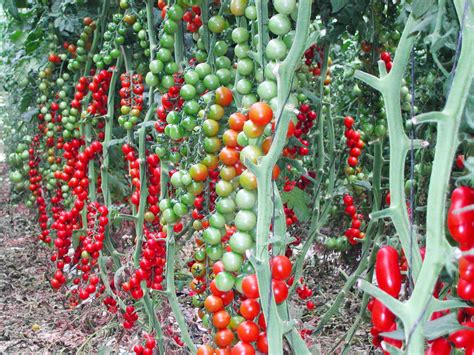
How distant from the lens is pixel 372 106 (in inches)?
72.9

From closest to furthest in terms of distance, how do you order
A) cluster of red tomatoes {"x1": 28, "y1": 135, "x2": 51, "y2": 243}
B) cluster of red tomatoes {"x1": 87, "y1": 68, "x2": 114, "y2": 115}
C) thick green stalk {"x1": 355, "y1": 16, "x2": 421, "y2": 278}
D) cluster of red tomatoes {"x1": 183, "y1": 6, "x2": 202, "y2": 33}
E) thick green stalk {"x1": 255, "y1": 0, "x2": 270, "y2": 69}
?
thick green stalk {"x1": 355, "y1": 16, "x2": 421, "y2": 278}, thick green stalk {"x1": 255, "y1": 0, "x2": 270, "y2": 69}, cluster of red tomatoes {"x1": 183, "y1": 6, "x2": 202, "y2": 33}, cluster of red tomatoes {"x1": 87, "y1": 68, "x2": 114, "y2": 115}, cluster of red tomatoes {"x1": 28, "y1": 135, "x2": 51, "y2": 243}

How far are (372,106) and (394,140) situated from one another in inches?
43.8

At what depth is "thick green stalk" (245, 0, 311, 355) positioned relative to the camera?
2.88 feet

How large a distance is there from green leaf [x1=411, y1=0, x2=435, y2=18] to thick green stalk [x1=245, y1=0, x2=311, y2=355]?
18 cm

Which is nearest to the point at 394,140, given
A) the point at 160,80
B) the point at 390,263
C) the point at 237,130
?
the point at 390,263

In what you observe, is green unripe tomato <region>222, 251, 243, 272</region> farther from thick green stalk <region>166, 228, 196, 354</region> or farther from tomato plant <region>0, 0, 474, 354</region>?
thick green stalk <region>166, 228, 196, 354</region>

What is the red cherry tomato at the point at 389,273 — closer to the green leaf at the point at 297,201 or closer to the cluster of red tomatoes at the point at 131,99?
the green leaf at the point at 297,201

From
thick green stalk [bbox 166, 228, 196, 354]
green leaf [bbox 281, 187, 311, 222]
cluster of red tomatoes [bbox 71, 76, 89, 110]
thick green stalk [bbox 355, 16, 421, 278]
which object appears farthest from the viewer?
cluster of red tomatoes [bbox 71, 76, 89, 110]

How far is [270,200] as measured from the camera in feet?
2.97

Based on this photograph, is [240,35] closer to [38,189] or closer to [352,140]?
[352,140]

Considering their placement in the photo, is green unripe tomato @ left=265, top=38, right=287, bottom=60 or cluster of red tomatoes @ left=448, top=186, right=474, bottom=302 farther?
green unripe tomato @ left=265, top=38, right=287, bottom=60

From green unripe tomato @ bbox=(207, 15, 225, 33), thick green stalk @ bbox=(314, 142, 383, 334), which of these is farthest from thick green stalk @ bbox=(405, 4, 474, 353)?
thick green stalk @ bbox=(314, 142, 383, 334)

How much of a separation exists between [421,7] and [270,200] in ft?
1.32

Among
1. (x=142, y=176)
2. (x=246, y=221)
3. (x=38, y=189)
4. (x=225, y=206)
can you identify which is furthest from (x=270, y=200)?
(x=38, y=189)
